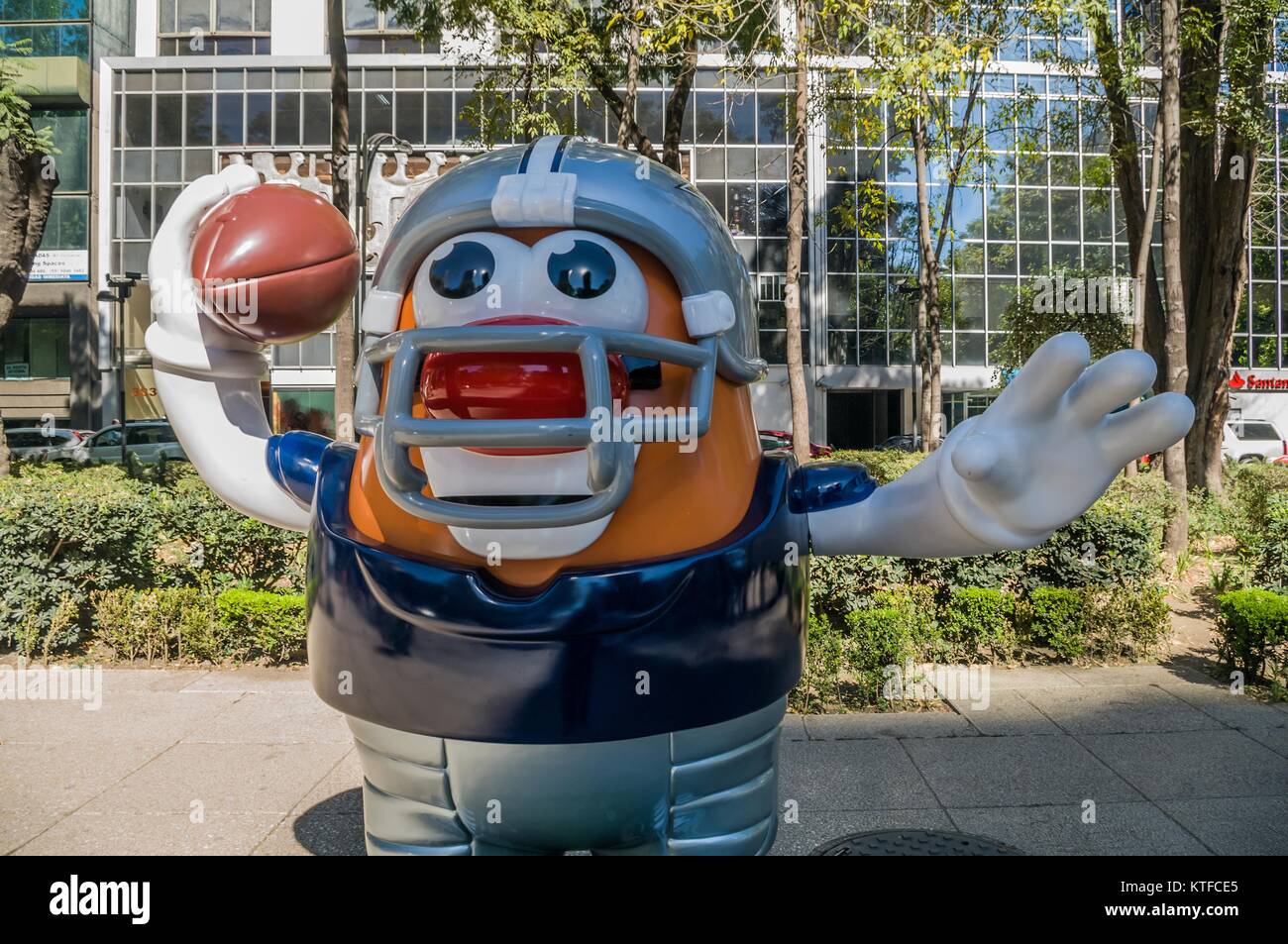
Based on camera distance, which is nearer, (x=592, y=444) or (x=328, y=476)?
(x=592, y=444)

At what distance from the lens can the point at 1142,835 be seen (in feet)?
11.9

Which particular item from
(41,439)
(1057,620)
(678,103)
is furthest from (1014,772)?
(41,439)

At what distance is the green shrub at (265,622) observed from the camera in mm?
5984

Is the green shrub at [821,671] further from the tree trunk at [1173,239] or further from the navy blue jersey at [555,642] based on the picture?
the tree trunk at [1173,239]

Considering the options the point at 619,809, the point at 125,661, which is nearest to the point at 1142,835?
the point at 619,809

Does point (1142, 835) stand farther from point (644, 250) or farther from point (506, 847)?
point (644, 250)

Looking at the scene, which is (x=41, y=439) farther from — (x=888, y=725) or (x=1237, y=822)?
(x=1237, y=822)

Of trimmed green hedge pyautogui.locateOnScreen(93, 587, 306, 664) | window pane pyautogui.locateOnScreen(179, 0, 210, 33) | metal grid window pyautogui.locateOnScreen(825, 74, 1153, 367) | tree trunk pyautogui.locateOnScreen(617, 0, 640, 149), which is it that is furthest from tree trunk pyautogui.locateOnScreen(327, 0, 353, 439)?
window pane pyautogui.locateOnScreen(179, 0, 210, 33)

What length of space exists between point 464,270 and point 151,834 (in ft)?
9.24

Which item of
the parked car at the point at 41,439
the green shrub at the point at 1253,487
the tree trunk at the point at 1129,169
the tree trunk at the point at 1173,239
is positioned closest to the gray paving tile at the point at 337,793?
the tree trunk at the point at 1173,239

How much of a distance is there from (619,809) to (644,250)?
1217 millimetres

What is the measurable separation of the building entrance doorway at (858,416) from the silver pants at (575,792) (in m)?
27.2

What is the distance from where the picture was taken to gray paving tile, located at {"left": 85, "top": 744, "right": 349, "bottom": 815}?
12.6 feet

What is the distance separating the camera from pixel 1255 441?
2598 centimetres
